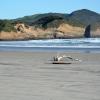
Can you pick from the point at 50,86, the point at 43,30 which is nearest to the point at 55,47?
the point at 50,86

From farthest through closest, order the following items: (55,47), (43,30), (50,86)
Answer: (43,30), (55,47), (50,86)

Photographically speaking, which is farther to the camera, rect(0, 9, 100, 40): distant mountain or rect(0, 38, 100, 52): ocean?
rect(0, 9, 100, 40): distant mountain

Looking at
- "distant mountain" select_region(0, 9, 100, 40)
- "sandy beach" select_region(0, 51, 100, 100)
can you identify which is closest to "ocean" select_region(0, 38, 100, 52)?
"sandy beach" select_region(0, 51, 100, 100)

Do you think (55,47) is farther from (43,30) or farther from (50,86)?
(43,30)

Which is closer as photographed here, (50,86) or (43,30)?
(50,86)

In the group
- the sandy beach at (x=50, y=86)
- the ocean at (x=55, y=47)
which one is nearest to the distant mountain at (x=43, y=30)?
the ocean at (x=55, y=47)

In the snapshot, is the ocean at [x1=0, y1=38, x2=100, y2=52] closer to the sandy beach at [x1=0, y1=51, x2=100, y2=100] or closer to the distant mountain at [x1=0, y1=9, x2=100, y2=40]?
the sandy beach at [x1=0, y1=51, x2=100, y2=100]

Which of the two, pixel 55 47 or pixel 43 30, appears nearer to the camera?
pixel 55 47

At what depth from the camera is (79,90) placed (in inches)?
386

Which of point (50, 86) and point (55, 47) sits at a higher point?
point (50, 86)

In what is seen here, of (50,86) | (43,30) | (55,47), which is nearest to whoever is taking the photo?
(50,86)

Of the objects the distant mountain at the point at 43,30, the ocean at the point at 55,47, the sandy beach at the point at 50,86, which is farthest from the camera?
the distant mountain at the point at 43,30

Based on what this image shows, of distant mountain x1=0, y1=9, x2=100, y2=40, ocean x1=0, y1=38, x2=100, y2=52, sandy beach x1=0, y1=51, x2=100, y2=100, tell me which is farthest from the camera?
distant mountain x1=0, y1=9, x2=100, y2=40

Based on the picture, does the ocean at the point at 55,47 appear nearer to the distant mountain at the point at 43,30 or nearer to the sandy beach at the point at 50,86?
the sandy beach at the point at 50,86
